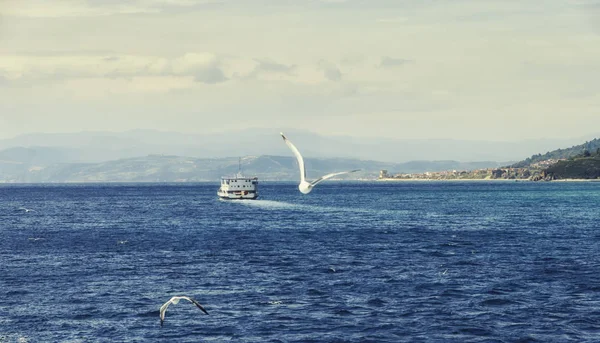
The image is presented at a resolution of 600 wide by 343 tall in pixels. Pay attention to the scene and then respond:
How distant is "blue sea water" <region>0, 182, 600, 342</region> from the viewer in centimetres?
4953

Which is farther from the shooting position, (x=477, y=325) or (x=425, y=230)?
(x=425, y=230)

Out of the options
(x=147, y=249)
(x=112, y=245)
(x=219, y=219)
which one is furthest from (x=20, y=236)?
(x=219, y=219)

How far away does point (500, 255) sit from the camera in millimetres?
86250

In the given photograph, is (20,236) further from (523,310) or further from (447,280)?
(523,310)

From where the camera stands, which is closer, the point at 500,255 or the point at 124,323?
the point at 124,323

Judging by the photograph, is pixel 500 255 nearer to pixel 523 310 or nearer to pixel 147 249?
pixel 523 310

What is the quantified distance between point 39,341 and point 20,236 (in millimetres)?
78726

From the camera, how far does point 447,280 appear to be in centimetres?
6756

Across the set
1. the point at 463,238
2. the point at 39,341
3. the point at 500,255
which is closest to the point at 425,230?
the point at 463,238

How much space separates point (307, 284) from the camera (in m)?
65.4

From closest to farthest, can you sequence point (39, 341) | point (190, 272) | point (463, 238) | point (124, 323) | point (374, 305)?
point (39, 341) < point (124, 323) < point (374, 305) < point (190, 272) < point (463, 238)

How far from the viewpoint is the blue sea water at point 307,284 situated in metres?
49.5

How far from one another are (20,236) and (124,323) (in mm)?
76639

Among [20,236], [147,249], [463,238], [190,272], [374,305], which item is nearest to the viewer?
[374,305]
